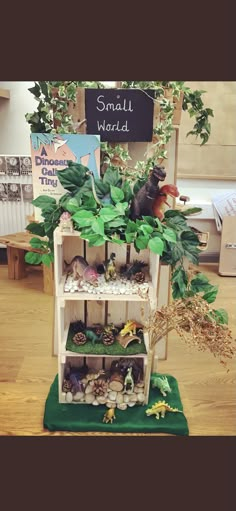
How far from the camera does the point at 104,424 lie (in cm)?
186

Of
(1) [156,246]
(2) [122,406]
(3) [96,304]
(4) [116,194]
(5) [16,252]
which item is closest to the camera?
(1) [156,246]

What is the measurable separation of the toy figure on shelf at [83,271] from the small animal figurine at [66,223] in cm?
18

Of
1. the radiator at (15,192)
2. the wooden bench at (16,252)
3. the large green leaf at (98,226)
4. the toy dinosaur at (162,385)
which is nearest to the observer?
the large green leaf at (98,226)

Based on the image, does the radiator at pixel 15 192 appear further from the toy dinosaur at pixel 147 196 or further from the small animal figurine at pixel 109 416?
the small animal figurine at pixel 109 416

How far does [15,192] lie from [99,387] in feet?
6.85

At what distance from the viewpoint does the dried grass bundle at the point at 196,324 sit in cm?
168

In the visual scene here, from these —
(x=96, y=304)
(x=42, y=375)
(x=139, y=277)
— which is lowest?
(x=42, y=375)

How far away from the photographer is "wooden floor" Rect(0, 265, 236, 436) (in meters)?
1.93

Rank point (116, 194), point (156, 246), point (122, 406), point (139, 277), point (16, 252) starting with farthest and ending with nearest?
1. point (16, 252)
2. point (122, 406)
3. point (139, 277)
4. point (116, 194)
5. point (156, 246)

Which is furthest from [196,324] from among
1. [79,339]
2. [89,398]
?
[89,398]

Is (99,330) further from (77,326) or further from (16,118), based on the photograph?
(16,118)

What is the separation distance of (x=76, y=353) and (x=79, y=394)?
217 millimetres

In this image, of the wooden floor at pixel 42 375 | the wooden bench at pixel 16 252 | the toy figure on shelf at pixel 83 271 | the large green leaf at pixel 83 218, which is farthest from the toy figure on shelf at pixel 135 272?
the wooden bench at pixel 16 252
